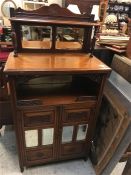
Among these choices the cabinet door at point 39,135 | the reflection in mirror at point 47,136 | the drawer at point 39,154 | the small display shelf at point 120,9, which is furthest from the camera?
the small display shelf at point 120,9

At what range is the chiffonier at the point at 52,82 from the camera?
1.13 metres

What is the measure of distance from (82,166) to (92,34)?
49.2 inches

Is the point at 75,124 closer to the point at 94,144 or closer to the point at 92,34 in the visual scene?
the point at 94,144

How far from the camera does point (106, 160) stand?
55.5 inches

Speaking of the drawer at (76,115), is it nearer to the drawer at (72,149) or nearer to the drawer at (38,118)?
the drawer at (38,118)

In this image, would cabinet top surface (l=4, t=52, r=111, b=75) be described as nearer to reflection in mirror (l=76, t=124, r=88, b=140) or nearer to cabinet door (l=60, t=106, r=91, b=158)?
cabinet door (l=60, t=106, r=91, b=158)

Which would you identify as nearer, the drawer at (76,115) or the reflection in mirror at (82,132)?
the drawer at (76,115)

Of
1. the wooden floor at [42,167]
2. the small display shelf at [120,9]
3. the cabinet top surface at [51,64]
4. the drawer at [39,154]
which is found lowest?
the wooden floor at [42,167]

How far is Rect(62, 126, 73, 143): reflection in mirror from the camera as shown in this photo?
1399mm

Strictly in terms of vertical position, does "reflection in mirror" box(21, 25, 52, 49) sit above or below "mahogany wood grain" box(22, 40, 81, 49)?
above

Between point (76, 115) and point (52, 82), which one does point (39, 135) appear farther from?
point (52, 82)

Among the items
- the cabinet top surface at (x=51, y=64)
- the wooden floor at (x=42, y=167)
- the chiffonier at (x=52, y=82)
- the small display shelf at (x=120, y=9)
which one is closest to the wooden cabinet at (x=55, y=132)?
the chiffonier at (x=52, y=82)

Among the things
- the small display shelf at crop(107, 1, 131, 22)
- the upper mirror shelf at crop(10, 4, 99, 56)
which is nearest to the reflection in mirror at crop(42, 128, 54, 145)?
the upper mirror shelf at crop(10, 4, 99, 56)

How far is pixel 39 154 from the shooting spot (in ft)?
4.90
